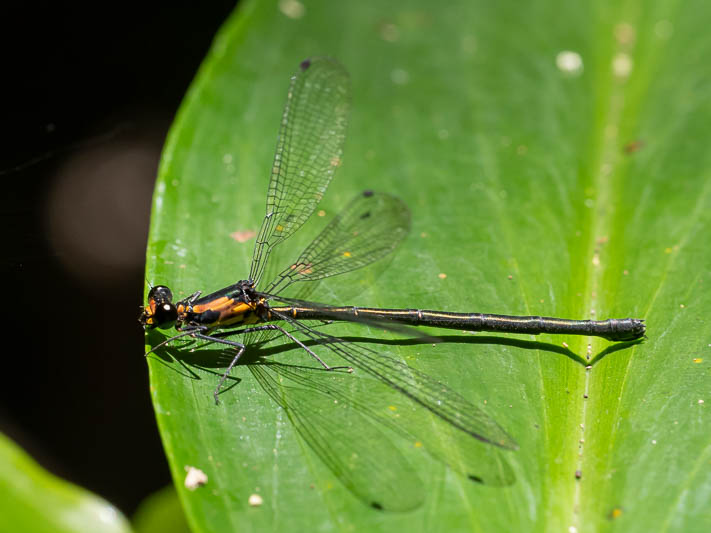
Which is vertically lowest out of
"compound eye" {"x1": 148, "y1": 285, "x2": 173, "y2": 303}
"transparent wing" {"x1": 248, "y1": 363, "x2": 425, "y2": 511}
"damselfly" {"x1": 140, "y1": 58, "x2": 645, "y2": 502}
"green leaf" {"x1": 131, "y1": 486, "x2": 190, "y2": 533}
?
"green leaf" {"x1": 131, "y1": 486, "x2": 190, "y2": 533}

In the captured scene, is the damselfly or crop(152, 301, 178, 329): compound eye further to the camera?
crop(152, 301, 178, 329): compound eye

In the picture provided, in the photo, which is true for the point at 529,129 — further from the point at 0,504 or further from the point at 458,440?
the point at 0,504

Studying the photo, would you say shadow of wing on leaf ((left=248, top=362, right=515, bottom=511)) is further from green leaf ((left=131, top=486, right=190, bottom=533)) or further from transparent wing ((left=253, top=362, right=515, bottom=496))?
green leaf ((left=131, top=486, right=190, bottom=533))

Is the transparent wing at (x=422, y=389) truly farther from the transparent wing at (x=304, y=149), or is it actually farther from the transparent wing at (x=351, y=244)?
the transparent wing at (x=304, y=149)

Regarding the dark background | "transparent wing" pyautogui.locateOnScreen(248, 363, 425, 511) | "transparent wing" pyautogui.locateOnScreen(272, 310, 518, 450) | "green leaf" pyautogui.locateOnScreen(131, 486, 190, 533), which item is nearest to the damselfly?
"transparent wing" pyautogui.locateOnScreen(272, 310, 518, 450)

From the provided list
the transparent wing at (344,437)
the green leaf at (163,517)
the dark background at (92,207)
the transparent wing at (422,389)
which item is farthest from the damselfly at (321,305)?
the dark background at (92,207)

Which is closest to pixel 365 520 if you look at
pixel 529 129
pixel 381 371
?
pixel 381 371

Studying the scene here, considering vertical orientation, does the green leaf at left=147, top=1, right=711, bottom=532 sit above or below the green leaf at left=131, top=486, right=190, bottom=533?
above
